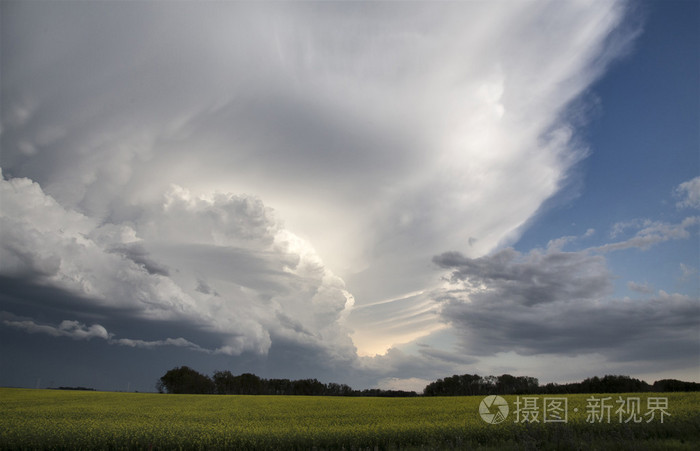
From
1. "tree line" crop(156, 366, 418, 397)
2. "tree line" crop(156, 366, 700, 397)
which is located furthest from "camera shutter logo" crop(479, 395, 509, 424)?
"tree line" crop(156, 366, 418, 397)

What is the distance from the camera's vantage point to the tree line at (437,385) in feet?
255

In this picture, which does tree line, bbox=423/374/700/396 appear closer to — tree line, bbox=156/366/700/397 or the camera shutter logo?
tree line, bbox=156/366/700/397

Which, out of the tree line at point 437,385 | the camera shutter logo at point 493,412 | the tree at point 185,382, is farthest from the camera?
the tree at point 185,382

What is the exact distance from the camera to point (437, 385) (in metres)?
115

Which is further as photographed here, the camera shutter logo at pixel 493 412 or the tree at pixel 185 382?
the tree at pixel 185 382

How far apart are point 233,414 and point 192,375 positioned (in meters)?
105

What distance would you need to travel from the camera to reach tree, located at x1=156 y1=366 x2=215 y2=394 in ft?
415

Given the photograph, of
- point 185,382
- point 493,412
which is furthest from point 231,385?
point 493,412

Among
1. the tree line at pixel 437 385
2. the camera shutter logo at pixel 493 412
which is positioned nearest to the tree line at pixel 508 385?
the tree line at pixel 437 385

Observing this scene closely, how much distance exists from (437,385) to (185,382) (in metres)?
76.2

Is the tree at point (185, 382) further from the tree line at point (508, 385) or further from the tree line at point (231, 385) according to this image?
the tree line at point (508, 385)

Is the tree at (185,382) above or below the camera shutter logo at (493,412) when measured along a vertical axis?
below

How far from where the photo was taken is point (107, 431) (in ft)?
77.3

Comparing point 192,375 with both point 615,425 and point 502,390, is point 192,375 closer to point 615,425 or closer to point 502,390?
point 502,390
